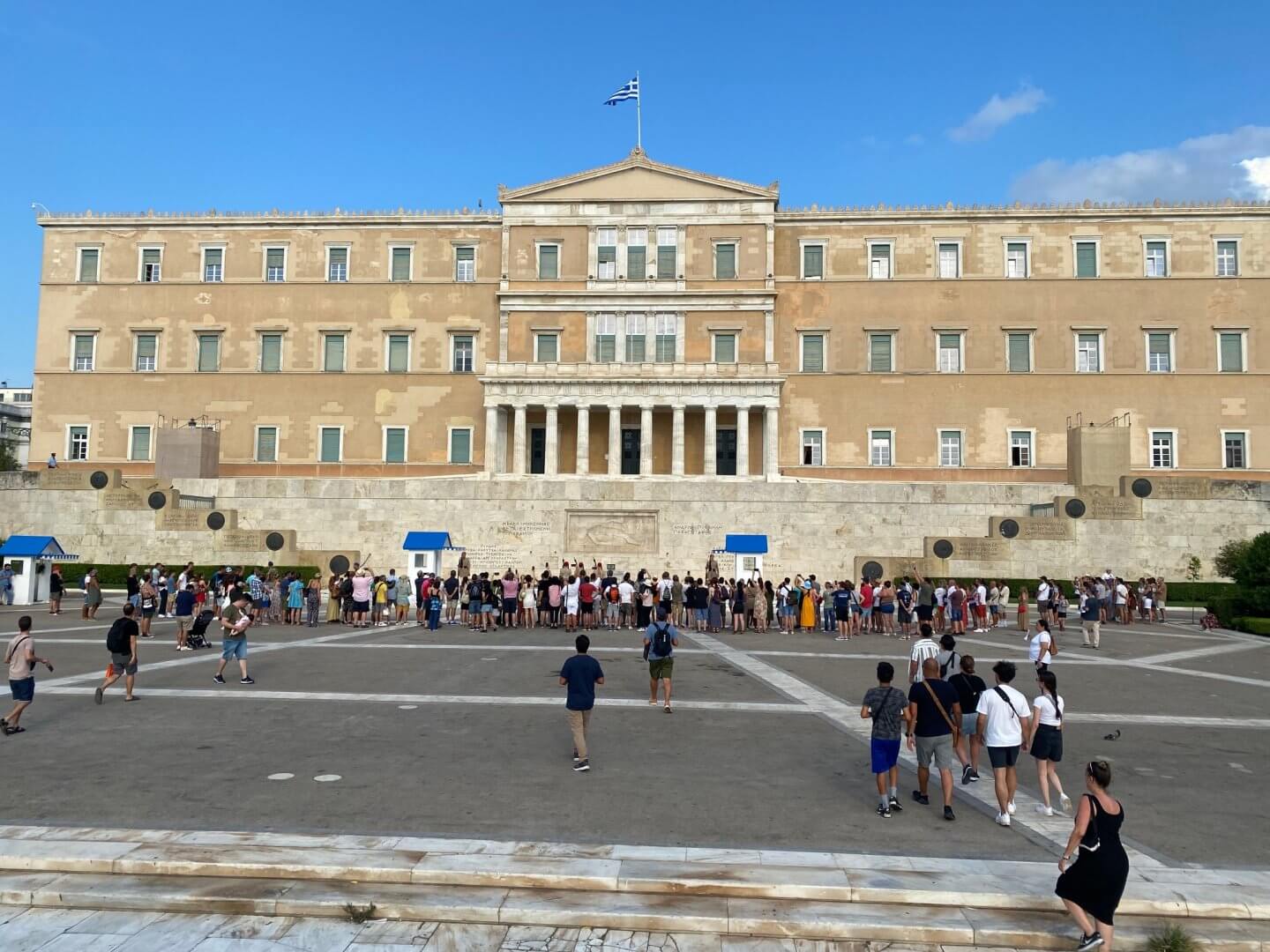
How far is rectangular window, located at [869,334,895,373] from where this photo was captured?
46.1 metres

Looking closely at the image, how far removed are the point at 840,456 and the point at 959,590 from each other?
2168cm

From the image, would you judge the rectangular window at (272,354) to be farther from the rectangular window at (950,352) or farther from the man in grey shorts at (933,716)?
the man in grey shorts at (933,716)

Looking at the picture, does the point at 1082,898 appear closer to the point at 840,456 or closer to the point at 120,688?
the point at 120,688

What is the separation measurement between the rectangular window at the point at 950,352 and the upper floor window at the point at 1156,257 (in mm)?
10265

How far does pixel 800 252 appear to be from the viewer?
47156mm

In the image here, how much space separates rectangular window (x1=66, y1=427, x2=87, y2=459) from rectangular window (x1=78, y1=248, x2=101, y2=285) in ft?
28.2

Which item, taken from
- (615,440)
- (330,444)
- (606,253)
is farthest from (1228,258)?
(330,444)

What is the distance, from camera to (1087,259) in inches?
1797

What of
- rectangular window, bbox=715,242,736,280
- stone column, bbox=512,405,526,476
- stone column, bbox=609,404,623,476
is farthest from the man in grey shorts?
rectangular window, bbox=715,242,736,280

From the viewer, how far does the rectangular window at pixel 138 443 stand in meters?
46.8

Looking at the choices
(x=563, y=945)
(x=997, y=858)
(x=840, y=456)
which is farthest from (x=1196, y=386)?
(x=563, y=945)

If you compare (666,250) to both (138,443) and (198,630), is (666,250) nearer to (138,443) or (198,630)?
(138,443)

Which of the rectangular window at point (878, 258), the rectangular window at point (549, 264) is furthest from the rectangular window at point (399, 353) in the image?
the rectangular window at point (878, 258)

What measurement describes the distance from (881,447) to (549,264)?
20.3m
